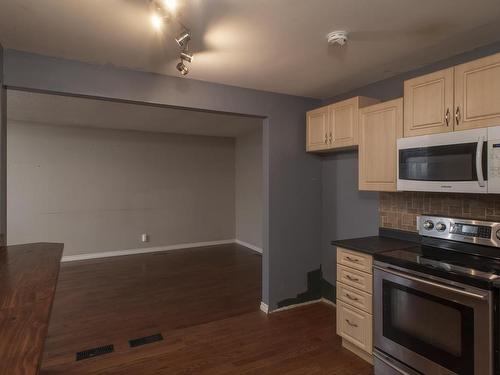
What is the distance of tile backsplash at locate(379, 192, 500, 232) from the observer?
218 cm

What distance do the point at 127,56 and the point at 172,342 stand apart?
248 centimetres

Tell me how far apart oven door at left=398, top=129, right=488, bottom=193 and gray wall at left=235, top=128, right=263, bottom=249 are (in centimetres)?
406

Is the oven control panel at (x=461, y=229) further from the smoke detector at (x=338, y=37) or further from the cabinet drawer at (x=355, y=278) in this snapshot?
the smoke detector at (x=338, y=37)

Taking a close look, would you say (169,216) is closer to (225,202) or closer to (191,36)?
(225,202)

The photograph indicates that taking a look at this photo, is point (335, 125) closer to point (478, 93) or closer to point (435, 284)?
point (478, 93)

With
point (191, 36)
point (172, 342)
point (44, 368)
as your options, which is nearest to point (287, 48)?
point (191, 36)

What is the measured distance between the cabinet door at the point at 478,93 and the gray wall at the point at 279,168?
67.0 inches

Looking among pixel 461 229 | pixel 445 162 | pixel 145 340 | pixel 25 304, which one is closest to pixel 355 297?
pixel 461 229

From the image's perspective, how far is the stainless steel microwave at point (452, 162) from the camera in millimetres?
1830

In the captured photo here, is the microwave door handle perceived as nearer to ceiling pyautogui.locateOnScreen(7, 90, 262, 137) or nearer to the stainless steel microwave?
the stainless steel microwave

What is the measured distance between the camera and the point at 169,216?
21.5 feet

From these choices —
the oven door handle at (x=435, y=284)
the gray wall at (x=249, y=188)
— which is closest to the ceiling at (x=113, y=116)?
the gray wall at (x=249, y=188)

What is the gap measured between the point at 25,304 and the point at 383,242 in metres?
2.53

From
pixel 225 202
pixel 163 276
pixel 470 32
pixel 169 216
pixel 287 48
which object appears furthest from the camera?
pixel 225 202
